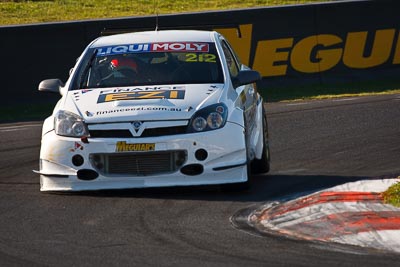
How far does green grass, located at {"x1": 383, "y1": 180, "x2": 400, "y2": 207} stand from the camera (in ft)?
28.2

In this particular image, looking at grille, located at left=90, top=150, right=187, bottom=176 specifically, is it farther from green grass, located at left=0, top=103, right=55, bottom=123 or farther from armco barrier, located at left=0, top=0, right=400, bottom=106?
armco barrier, located at left=0, top=0, right=400, bottom=106

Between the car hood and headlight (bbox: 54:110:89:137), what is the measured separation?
0.06m

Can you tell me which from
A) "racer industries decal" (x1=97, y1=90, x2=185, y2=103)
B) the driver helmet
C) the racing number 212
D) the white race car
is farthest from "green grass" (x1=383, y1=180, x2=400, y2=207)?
the driver helmet

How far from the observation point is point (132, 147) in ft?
31.7

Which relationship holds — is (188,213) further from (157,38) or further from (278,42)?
(278,42)

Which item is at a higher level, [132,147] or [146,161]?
[132,147]

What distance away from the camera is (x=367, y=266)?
700 centimetres

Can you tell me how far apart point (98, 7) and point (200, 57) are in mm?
15679

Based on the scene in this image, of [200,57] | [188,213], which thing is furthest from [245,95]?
[188,213]

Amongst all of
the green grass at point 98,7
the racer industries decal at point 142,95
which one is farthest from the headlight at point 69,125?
the green grass at point 98,7

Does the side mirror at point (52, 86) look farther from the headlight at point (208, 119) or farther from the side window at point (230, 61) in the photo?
the headlight at point (208, 119)

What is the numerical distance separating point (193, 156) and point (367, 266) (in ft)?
9.64

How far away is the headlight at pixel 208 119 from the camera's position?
384 inches

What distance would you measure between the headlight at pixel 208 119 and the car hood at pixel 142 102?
6cm
